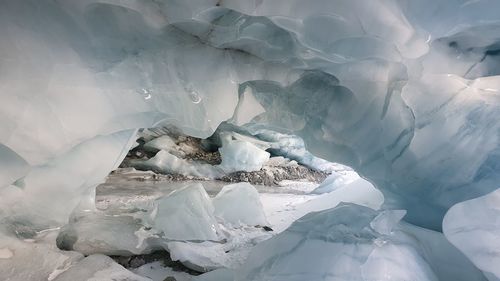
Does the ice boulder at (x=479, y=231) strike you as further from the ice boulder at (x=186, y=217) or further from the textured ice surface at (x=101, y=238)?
the textured ice surface at (x=101, y=238)

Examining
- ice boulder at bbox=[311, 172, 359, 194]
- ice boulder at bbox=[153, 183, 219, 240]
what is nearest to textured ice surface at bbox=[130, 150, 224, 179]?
ice boulder at bbox=[311, 172, 359, 194]

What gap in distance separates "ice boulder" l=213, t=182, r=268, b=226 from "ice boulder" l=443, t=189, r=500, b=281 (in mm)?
1963

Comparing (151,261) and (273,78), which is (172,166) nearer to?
(151,261)

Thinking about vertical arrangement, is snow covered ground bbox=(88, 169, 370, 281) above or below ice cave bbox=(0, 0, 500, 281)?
below

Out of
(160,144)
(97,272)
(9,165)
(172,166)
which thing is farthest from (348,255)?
(160,144)

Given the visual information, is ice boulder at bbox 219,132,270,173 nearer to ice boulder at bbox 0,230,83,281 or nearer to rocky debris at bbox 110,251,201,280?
rocky debris at bbox 110,251,201,280

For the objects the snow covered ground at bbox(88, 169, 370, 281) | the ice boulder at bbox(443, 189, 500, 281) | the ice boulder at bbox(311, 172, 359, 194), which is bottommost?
the ice boulder at bbox(311, 172, 359, 194)

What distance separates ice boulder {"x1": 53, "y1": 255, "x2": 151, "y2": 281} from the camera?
1.84m

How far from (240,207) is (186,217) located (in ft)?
2.56

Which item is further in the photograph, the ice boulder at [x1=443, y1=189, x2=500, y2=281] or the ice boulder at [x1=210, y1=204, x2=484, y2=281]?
the ice boulder at [x1=210, y1=204, x2=484, y2=281]

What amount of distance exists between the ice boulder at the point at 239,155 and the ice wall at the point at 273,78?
5.26 m

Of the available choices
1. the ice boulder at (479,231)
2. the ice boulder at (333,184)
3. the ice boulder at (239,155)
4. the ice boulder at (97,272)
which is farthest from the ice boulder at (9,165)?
the ice boulder at (239,155)

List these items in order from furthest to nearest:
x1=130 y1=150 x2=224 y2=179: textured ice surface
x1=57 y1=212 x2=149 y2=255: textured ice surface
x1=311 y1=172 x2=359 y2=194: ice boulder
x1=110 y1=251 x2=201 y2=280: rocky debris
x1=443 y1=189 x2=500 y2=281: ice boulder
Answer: x1=130 y1=150 x2=224 y2=179: textured ice surface, x1=311 y1=172 x2=359 y2=194: ice boulder, x1=57 y1=212 x2=149 y2=255: textured ice surface, x1=110 y1=251 x2=201 y2=280: rocky debris, x1=443 y1=189 x2=500 y2=281: ice boulder

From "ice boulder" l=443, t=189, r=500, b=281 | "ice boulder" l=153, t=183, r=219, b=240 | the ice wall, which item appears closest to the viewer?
"ice boulder" l=443, t=189, r=500, b=281
